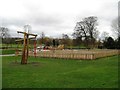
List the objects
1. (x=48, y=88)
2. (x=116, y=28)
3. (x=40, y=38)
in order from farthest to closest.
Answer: (x=40, y=38), (x=116, y=28), (x=48, y=88)

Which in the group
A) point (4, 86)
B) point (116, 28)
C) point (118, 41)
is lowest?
point (4, 86)

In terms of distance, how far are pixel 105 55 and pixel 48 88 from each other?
22832 millimetres

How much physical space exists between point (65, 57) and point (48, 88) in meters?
18.6

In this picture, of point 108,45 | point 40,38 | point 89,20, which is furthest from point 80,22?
point 40,38

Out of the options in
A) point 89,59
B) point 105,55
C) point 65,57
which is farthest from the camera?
point 105,55

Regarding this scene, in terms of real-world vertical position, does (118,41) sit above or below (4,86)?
above

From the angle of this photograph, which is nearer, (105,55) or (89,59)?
(89,59)

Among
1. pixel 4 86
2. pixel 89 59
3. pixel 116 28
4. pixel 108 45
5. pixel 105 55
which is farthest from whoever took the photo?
pixel 108 45

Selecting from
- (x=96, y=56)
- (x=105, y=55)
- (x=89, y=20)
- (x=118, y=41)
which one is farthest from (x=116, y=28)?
(x=96, y=56)

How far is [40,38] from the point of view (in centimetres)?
7775

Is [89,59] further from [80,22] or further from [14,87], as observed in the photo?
[80,22]

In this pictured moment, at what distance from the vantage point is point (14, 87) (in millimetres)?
8984

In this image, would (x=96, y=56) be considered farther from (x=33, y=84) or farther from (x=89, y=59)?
(x=33, y=84)

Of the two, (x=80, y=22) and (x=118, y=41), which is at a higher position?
(x=80, y=22)
